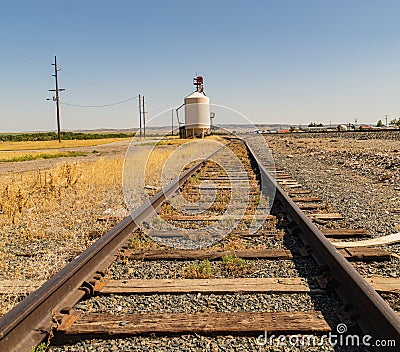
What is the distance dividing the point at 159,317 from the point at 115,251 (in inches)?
57.3

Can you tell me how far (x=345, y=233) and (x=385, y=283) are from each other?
144 cm

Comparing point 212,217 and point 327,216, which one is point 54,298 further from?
point 327,216

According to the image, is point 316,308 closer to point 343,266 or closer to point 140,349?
point 343,266

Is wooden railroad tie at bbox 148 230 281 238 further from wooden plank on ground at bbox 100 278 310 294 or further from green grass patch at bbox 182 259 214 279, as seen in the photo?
wooden plank on ground at bbox 100 278 310 294

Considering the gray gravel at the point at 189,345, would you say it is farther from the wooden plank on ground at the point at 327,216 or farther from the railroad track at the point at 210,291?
the wooden plank on ground at the point at 327,216

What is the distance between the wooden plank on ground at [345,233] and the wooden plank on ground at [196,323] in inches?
79.9

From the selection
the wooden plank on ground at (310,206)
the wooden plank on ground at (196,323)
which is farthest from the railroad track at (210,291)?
the wooden plank on ground at (310,206)

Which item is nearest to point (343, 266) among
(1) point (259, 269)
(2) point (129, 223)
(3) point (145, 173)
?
(1) point (259, 269)

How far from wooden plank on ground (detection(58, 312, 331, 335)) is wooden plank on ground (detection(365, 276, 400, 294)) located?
679 millimetres

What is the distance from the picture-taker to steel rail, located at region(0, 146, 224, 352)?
7.00 ft

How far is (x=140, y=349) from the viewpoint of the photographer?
Answer: 221 cm

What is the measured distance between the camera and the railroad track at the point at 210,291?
232 cm

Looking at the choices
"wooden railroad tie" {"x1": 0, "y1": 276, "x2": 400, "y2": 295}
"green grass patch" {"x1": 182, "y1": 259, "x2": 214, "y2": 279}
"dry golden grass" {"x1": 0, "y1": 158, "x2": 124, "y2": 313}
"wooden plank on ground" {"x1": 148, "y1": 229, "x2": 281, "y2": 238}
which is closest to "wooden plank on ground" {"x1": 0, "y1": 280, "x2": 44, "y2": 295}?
"wooden railroad tie" {"x1": 0, "y1": 276, "x2": 400, "y2": 295}

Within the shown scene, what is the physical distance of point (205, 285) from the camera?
3.05 metres
